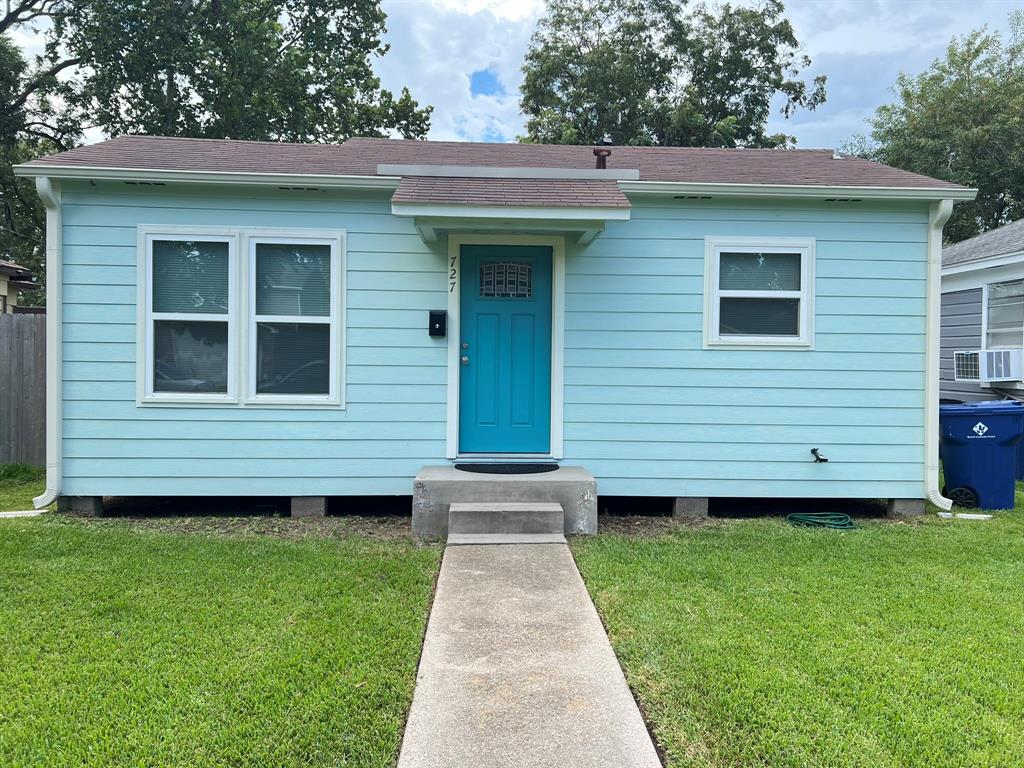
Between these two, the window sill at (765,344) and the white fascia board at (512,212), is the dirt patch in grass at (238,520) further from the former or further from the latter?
the window sill at (765,344)

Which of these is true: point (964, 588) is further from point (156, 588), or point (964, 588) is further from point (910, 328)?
point (156, 588)

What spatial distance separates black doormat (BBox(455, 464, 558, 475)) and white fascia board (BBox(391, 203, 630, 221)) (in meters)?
1.95

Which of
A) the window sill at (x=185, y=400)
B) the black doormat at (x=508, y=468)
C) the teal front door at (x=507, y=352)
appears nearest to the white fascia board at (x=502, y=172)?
the teal front door at (x=507, y=352)

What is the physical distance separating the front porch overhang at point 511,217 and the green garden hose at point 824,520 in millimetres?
2839

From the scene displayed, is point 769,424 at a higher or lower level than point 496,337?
lower

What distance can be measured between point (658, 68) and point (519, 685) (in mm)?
21216

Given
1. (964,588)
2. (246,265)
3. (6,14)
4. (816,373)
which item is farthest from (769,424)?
Answer: (6,14)

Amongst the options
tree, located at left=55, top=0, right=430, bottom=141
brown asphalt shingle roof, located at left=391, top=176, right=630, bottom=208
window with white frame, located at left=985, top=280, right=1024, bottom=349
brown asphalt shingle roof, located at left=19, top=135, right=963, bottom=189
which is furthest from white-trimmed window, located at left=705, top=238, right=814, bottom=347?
tree, located at left=55, top=0, right=430, bottom=141

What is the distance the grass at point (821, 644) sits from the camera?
6.82ft

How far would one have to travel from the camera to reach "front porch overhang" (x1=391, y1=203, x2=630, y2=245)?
4.59 m

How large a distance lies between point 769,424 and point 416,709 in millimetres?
4084

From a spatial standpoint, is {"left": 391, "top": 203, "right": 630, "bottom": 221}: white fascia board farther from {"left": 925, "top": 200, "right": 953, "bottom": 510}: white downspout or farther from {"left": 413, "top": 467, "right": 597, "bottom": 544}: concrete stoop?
{"left": 925, "top": 200, "right": 953, "bottom": 510}: white downspout

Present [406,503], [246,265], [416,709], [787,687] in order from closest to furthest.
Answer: [416,709], [787,687], [246,265], [406,503]

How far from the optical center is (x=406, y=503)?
5.63 m
